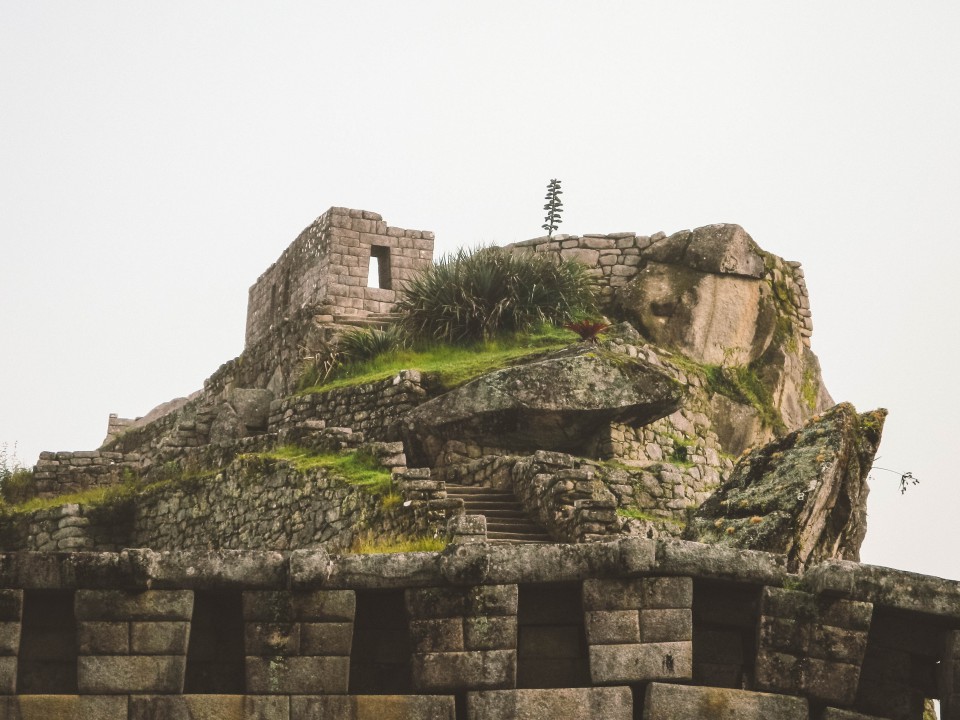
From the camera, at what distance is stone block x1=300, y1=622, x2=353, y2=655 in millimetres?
8844

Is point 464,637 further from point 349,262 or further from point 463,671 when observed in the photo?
point 349,262

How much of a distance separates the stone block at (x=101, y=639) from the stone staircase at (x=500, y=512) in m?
8.40

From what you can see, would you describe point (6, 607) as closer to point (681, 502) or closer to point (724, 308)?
point (681, 502)

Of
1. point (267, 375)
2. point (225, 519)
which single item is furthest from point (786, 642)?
point (267, 375)

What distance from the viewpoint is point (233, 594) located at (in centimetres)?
903

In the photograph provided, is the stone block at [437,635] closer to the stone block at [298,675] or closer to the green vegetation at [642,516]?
the stone block at [298,675]

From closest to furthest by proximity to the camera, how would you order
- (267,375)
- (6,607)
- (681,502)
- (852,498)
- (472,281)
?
(6,607) → (852,498) → (681,502) → (472,281) → (267,375)

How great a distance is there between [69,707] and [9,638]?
50 centimetres

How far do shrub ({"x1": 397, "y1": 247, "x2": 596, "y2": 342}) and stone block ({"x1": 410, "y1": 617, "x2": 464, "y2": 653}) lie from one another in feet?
52.6

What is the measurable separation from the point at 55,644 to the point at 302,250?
2166 centimetres

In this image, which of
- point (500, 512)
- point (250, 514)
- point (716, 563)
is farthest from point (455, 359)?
point (716, 563)

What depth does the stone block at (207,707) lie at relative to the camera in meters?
8.70

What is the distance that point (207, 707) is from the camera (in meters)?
8.77

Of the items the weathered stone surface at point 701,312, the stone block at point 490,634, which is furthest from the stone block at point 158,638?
the weathered stone surface at point 701,312
